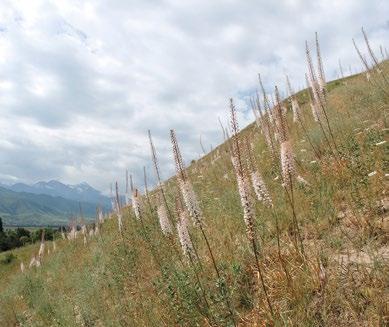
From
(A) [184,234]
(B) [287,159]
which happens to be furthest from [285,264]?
(B) [287,159]

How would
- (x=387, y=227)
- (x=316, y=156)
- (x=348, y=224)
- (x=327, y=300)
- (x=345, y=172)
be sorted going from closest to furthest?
(x=327, y=300) < (x=387, y=227) < (x=348, y=224) < (x=345, y=172) < (x=316, y=156)

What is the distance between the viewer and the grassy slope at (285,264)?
15.6 ft

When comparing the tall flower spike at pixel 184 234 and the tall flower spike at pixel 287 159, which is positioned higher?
the tall flower spike at pixel 287 159

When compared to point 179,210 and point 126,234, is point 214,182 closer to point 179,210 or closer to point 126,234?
point 126,234

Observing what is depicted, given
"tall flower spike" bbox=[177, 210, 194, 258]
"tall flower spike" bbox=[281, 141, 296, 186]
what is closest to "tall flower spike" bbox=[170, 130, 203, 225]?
"tall flower spike" bbox=[177, 210, 194, 258]

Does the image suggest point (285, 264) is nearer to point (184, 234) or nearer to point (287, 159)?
point (184, 234)

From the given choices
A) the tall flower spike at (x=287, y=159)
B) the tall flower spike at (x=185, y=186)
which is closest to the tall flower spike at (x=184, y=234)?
the tall flower spike at (x=185, y=186)

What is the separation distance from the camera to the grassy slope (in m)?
4.74

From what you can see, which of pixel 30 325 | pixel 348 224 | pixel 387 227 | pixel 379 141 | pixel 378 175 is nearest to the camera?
pixel 387 227

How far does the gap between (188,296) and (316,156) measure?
5304 millimetres

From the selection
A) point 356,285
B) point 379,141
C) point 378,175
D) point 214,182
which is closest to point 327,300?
point 356,285

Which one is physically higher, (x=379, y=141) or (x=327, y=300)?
(x=379, y=141)

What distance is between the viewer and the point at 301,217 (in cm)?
722

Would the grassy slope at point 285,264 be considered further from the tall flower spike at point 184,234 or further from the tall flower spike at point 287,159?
the tall flower spike at point 287,159
